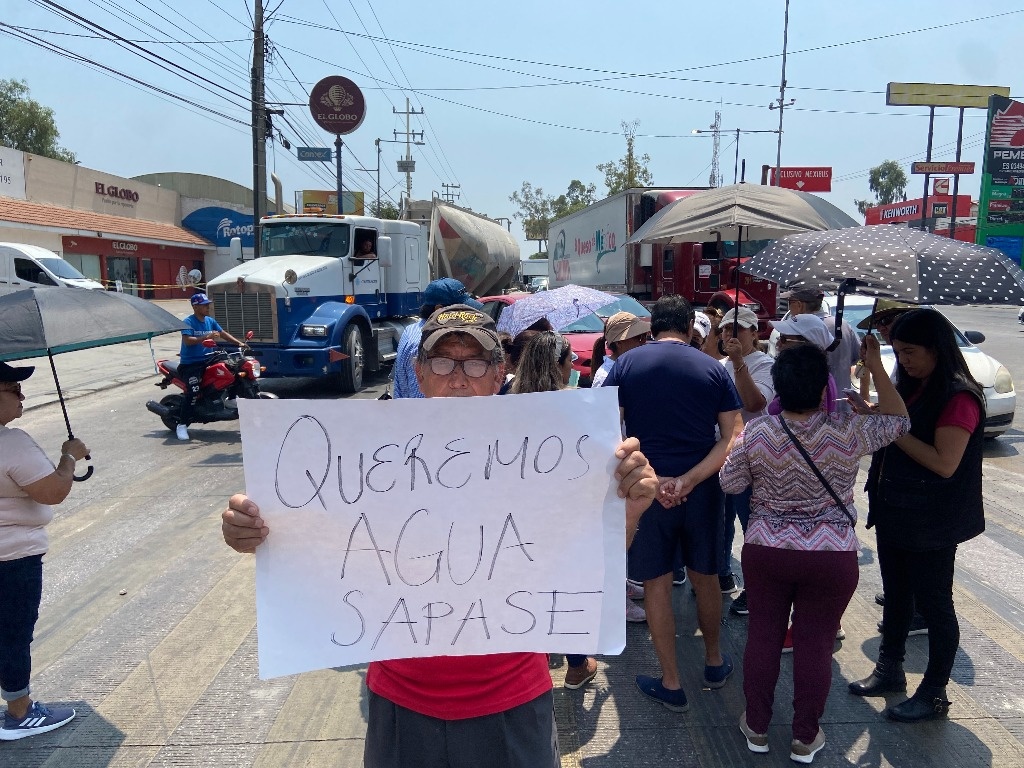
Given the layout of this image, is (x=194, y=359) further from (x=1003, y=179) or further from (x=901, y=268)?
(x=1003, y=179)

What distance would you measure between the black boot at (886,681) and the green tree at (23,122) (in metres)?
46.7

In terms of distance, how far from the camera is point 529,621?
6.41 feet

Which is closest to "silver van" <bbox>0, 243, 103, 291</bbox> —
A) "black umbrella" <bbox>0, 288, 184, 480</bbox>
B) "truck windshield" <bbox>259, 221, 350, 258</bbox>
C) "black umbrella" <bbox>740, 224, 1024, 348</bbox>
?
"truck windshield" <bbox>259, 221, 350, 258</bbox>

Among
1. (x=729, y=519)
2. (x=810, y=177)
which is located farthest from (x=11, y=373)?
(x=810, y=177)

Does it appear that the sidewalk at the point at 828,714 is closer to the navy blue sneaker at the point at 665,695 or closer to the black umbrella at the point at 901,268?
the navy blue sneaker at the point at 665,695

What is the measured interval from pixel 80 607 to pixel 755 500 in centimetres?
402

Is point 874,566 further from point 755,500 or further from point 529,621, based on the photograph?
point 529,621

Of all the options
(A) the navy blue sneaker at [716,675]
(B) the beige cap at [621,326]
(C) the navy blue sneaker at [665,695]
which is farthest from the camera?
(B) the beige cap at [621,326]

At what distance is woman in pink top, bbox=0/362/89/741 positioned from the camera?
317 centimetres

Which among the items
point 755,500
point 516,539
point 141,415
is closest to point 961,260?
point 755,500

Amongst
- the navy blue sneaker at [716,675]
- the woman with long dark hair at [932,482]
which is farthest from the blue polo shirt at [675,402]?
the navy blue sneaker at [716,675]

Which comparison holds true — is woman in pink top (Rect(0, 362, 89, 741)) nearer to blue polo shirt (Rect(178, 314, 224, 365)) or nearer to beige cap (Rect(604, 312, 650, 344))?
beige cap (Rect(604, 312, 650, 344))

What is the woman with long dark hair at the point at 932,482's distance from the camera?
3238 millimetres

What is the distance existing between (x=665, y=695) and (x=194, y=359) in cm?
763
